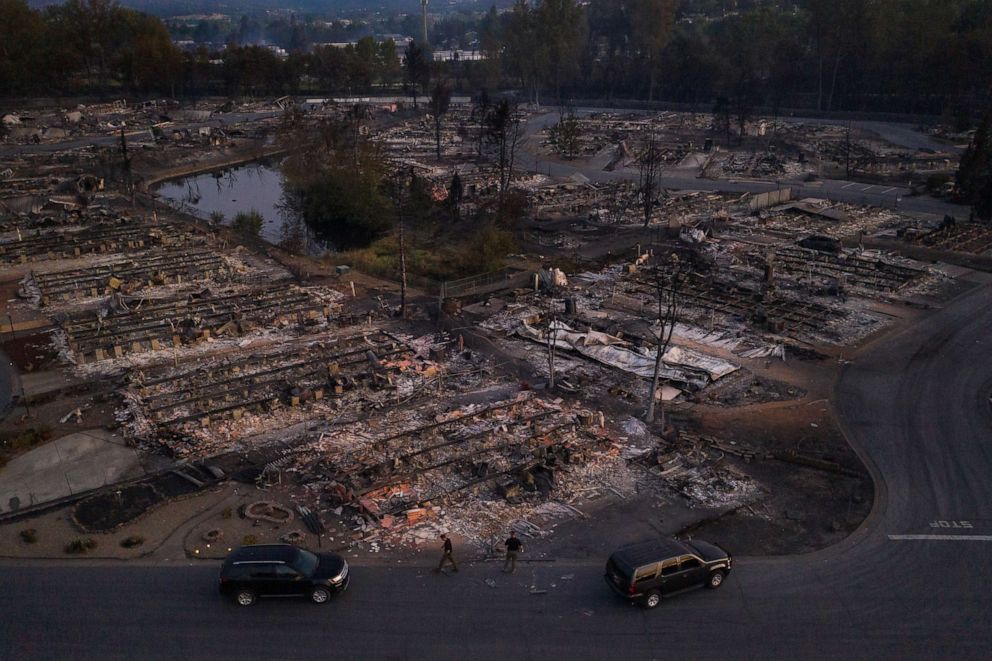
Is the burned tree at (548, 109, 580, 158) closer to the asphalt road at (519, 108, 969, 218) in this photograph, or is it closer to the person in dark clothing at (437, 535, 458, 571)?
the asphalt road at (519, 108, 969, 218)

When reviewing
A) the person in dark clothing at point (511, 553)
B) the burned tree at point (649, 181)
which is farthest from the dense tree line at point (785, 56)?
the person in dark clothing at point (511, 553)

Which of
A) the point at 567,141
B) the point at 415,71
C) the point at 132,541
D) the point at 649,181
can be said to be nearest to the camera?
the point at 132,541

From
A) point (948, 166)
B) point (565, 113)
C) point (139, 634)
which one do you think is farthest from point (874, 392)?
point (565, 113)

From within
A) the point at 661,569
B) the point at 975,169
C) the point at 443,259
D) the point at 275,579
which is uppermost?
the point at 975,169

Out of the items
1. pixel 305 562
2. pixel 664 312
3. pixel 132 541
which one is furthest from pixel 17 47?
pixel 305 562

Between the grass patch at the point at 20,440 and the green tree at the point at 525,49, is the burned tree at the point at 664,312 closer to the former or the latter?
the grass patch at the point at 20,440

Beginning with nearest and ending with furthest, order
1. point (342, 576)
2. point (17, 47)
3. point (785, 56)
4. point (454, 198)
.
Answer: point (342, 576) → point (454, 198) → point (785, 56) → point (17, 47)

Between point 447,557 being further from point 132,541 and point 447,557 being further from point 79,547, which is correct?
point 79,547

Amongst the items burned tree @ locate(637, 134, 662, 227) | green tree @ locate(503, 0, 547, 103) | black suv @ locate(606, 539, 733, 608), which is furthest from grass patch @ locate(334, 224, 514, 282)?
green tree @ locate(503, 0, 547, 103)
